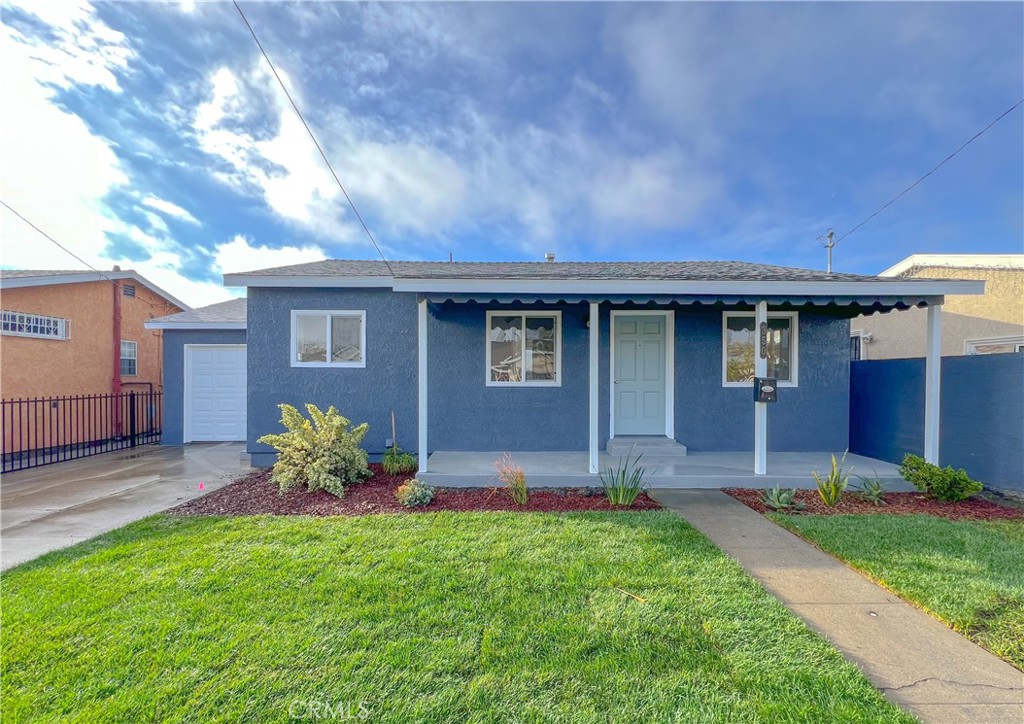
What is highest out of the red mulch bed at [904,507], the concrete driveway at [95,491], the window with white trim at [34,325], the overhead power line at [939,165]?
the overhead power line at [939,165]

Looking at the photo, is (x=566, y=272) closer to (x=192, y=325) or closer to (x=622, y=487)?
(x=622, y=487)

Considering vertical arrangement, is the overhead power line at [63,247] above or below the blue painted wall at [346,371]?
above

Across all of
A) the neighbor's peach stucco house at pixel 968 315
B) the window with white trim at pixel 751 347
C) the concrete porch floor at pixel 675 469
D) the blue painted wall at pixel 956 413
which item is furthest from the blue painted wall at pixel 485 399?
the neighbor's peach stucco house at pixel 968 315

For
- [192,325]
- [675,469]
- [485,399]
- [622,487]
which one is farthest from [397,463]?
[192,325]

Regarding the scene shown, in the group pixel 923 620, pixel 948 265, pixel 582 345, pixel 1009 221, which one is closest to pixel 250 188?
pixel 582 345

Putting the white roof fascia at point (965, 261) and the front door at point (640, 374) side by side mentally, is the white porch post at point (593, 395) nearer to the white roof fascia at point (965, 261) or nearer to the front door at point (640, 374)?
the front door at point (640, 374)

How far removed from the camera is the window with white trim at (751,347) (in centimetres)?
727

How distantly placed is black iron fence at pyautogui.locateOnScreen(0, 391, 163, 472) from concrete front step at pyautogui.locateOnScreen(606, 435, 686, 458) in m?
10.4

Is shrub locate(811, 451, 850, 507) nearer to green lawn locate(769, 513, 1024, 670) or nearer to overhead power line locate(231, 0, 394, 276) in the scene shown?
green lawn locate(769, 513, 1024, 670)

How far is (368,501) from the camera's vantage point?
5262 millimetres

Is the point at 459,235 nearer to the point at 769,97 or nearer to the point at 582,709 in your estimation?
the point at 769,97

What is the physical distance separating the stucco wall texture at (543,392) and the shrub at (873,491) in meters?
1.86

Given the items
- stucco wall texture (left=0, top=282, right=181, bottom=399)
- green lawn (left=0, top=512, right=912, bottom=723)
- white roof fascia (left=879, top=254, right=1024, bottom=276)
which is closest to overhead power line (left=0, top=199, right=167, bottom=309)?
stucco wall texture (left=0, top=282, right=181, bottom=399)

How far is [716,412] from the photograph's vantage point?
7.27 m
